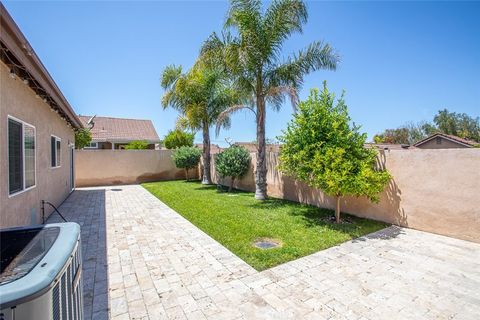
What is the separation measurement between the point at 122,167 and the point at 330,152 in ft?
48.9

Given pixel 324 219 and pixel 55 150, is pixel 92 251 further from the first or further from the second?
pixel 324 219

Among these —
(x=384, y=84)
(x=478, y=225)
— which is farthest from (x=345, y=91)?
(x=384, y=84)

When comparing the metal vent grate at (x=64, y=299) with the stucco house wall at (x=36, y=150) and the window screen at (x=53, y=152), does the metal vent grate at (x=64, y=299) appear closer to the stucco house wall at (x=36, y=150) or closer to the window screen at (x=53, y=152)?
the stucco house wall at (x=36, y=150)

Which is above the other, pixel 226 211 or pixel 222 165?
pixel 222 165

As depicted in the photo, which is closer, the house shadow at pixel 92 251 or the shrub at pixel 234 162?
the house shadow at pixel 92 251

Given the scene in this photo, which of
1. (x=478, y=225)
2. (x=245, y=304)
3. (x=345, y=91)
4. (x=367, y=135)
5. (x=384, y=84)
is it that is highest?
(x=384, y=84)

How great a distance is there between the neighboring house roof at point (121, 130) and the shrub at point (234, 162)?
14.5 meters

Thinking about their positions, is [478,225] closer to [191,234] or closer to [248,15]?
[191,234]

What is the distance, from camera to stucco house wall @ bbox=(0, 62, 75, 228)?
414 cm

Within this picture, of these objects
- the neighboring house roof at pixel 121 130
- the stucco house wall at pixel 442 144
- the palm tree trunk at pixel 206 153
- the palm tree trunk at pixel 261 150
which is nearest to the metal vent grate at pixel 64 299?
the palm tree trunk at pixel 261 150

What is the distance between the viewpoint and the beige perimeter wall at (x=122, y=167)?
51.8 feet

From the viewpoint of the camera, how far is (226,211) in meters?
8.62

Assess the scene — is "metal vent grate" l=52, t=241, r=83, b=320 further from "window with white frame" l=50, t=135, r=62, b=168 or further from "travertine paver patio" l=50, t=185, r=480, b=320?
"window with white frame" l=50, t=135, r=62, b=168

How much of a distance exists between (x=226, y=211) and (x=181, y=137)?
65.4ft
